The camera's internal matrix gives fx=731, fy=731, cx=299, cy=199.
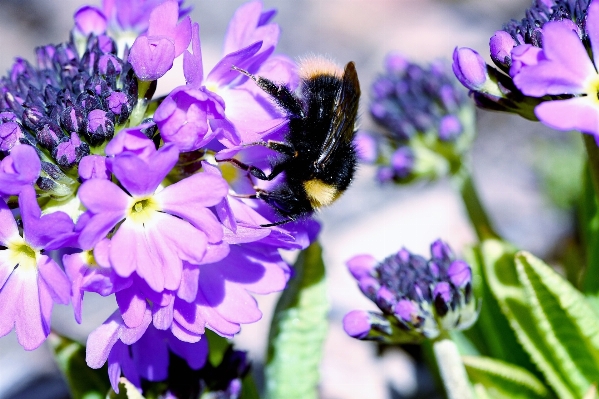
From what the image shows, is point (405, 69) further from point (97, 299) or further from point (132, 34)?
point (97, 299)

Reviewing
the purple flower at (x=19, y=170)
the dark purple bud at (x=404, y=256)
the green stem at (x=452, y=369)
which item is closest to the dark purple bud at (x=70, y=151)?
the purple flower at (x=19, y=170)

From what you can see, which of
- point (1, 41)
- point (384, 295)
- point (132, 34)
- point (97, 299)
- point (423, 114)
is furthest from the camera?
point (1, 41)

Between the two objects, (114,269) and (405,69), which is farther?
(405,69)

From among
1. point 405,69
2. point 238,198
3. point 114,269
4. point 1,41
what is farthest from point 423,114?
point 1,41

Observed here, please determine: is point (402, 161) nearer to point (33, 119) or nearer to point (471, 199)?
point (471, 199)

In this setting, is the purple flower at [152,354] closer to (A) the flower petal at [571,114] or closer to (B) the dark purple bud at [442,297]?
(B) the dark purple bud at [442,297]

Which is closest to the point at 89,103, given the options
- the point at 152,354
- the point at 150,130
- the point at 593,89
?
the point at 150,130

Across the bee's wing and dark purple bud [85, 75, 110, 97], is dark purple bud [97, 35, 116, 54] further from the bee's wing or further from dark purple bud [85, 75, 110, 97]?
the bee's wing
